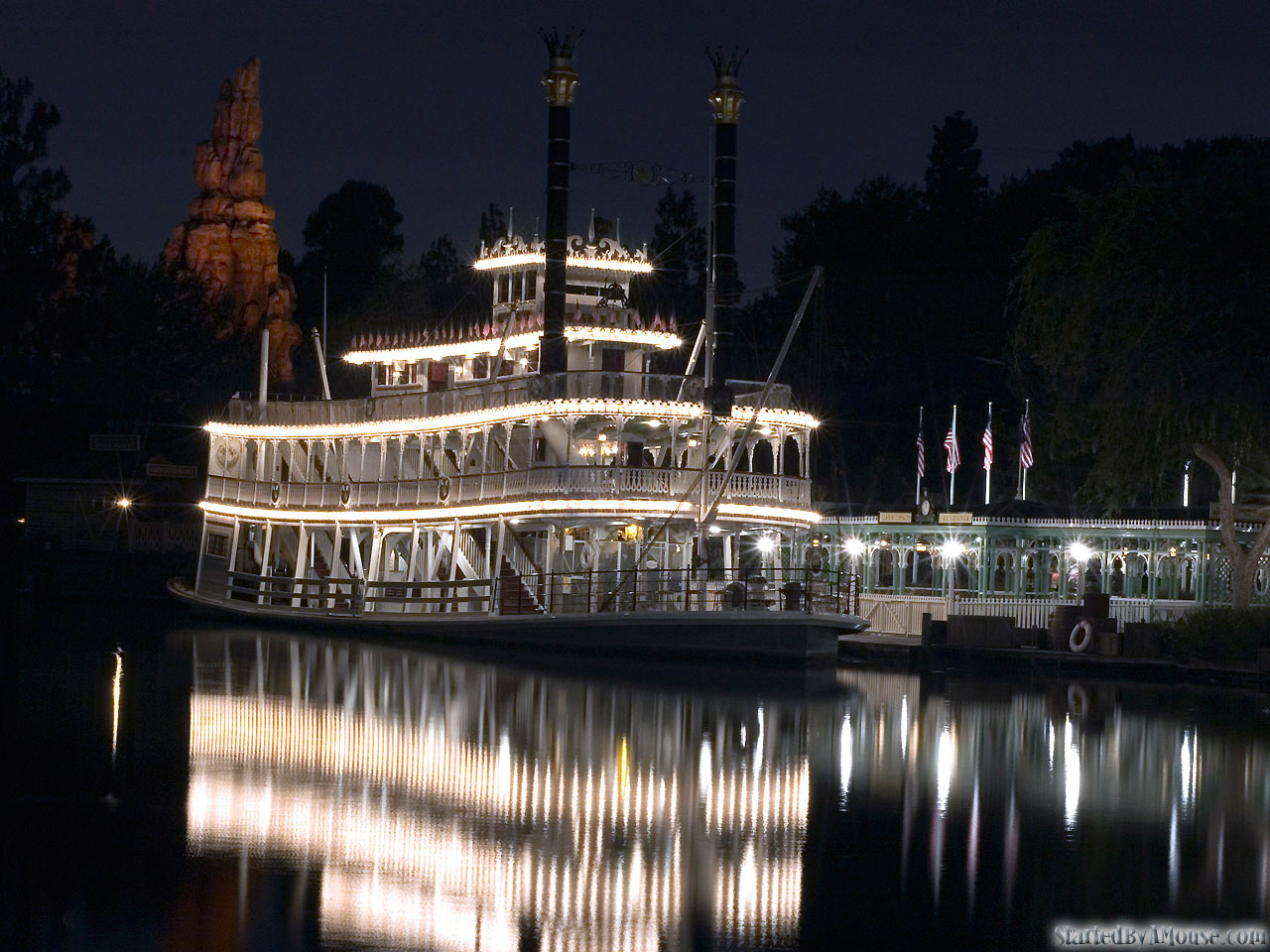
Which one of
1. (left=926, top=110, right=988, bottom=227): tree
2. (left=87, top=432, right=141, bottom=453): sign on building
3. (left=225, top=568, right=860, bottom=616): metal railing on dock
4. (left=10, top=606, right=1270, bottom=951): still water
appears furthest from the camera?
(left=926, top=110, right=988, bottom=227): tree

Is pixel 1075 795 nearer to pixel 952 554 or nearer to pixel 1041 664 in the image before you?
pixel 1041 664

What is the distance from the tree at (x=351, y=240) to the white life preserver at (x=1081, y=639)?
66.0 m

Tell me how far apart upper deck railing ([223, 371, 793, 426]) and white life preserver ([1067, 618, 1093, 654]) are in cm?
724

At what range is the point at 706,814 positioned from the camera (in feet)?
50.0

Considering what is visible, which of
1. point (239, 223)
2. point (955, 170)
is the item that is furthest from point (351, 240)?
point (955, 170)

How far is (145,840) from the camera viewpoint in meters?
13.2

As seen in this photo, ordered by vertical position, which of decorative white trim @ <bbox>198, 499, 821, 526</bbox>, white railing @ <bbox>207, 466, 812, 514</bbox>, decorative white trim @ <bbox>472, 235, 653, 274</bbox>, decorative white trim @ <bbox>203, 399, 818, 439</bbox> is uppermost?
decorative white trim @ <bbox>472, 235, 653, 274</bbox>

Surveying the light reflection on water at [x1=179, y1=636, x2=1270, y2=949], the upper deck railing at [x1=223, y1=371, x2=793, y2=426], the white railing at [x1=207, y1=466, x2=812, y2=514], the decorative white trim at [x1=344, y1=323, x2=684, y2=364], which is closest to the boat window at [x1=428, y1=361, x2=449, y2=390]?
the decorative white trim at [x1=344, y1=323, x2=684, y2=364]

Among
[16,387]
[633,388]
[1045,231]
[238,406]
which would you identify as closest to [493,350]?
[633,388]

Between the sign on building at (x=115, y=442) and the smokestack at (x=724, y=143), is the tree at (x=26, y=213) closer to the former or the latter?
the sign on building at (x=115, y=442)

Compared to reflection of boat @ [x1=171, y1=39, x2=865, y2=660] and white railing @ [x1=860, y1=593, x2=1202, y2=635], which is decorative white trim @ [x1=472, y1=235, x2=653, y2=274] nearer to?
reflection of boat @ [x1=171, y1=39, x2=865, y2=660]

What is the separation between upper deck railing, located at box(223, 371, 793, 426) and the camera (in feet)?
121

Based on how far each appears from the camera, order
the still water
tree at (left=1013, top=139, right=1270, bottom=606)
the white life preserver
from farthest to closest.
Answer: tree at (left=1013, top=139, right=1270, bottom=606) < the white life preserver < the still water

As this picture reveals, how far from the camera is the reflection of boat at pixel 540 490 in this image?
3619 cm
